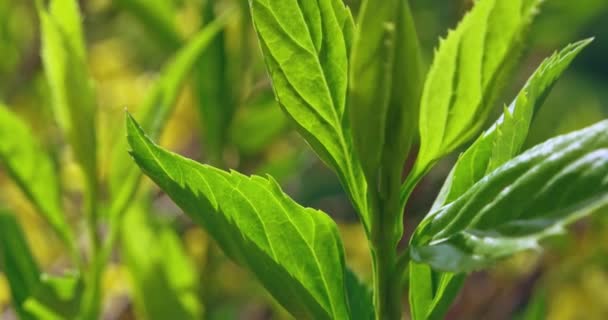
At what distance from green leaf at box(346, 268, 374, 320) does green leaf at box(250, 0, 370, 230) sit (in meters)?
0.05

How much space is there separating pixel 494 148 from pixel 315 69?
74 millimetres

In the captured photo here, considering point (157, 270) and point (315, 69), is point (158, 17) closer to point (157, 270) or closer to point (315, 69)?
point (157, 270)

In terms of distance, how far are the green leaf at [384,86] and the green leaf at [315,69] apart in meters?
0.03

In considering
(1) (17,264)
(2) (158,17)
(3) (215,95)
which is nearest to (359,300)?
(1) (17,264)

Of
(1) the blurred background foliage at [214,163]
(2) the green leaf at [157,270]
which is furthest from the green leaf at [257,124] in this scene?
(2) the green leaf at [157,270]

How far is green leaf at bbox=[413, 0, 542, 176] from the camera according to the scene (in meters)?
0.34

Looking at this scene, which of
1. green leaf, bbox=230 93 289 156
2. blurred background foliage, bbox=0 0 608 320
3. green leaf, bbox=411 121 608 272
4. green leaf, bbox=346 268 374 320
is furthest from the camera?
green leaf, bbox=230 93 289 156

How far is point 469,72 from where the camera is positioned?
0.35 m

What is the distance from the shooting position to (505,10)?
1.10 ft

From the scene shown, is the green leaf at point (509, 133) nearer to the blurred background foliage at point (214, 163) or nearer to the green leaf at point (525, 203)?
the green leaf at point (525, 203)

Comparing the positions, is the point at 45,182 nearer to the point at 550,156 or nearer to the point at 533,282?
A: the point at 550,156

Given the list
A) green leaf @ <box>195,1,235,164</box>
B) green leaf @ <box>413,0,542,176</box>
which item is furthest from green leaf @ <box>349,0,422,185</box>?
green leaf @ <box>195,1,235,164</box>

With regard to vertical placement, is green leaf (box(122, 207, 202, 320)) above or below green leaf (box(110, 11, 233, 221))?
below

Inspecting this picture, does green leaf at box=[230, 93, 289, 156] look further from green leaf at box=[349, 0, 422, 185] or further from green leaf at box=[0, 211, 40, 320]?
green leaf at box=[349, 0, 422, 185]
